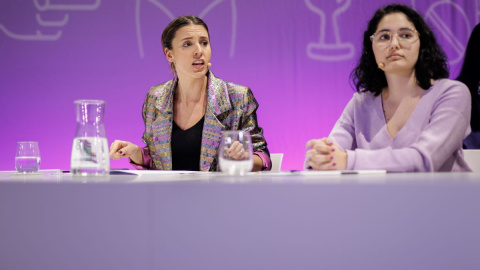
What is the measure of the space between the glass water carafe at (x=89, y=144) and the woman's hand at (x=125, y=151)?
0.81m

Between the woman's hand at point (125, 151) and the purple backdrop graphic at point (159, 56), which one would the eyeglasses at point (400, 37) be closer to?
the woman's hand at point (125, 151)

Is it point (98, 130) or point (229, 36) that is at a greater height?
point (229, 36)

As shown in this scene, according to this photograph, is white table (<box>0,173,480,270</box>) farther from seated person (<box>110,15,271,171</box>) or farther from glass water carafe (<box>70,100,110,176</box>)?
seated person (<box>110,15,271,171</box>)

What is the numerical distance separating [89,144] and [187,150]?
3.89ft

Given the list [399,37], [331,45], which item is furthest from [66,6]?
[399,37]

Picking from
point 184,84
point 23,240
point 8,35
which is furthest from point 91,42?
point 23,240

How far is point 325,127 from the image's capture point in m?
4.15

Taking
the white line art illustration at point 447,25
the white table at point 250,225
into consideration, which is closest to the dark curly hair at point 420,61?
the white table at point 250,225

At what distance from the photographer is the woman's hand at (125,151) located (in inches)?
76.9

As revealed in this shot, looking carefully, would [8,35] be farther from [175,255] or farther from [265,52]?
[175,255]

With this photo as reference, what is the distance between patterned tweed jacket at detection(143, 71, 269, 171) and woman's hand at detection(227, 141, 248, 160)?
1042 millimetres

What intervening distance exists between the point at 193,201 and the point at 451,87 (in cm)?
125

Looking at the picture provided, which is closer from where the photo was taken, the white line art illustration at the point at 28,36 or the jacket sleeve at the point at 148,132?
the jacket sleeve at the point at 148,132

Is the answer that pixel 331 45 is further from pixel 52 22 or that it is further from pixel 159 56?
pixel 52 22
